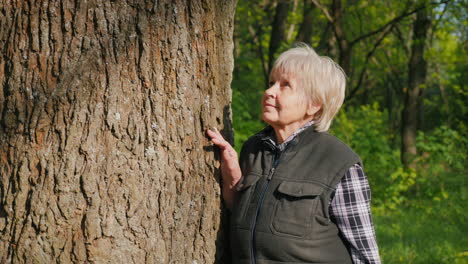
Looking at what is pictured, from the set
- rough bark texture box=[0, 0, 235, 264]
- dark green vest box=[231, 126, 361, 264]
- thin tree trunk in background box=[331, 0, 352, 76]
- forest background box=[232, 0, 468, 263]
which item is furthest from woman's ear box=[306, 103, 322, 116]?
thin tree trunk in background box=[331, 0, 352, 76]

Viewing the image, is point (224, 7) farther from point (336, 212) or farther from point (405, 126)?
point (405, 126)

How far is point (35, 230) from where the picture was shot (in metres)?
2.05

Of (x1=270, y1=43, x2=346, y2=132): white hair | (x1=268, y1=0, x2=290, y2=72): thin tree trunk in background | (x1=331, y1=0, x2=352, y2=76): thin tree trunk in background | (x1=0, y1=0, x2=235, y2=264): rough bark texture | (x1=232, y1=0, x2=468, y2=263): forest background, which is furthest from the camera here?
(x1=268, y1=0, x2=290, y2=72): thin tree trunk in background

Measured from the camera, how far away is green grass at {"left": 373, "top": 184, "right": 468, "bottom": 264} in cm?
544

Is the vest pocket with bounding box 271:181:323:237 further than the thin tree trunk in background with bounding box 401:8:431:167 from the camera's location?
No

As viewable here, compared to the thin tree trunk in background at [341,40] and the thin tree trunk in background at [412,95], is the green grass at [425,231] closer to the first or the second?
the thin tree trunk in background at [341,40]

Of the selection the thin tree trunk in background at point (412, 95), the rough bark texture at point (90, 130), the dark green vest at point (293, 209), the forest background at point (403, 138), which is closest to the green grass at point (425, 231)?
the forest background at point (403, 138)

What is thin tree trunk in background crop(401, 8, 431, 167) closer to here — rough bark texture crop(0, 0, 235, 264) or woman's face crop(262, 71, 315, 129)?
woman's face crop(262, 71, 315, 129)

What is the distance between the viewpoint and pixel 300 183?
219cm

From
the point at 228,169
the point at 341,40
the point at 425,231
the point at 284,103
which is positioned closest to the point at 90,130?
the point at 228,169

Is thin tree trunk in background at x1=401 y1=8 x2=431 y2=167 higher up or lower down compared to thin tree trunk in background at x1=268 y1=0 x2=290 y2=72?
lower down

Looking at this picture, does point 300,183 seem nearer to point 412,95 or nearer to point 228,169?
point 228,169

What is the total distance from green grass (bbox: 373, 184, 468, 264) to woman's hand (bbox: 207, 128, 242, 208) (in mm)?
2067

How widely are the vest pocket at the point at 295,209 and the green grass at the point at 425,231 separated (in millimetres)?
1990
